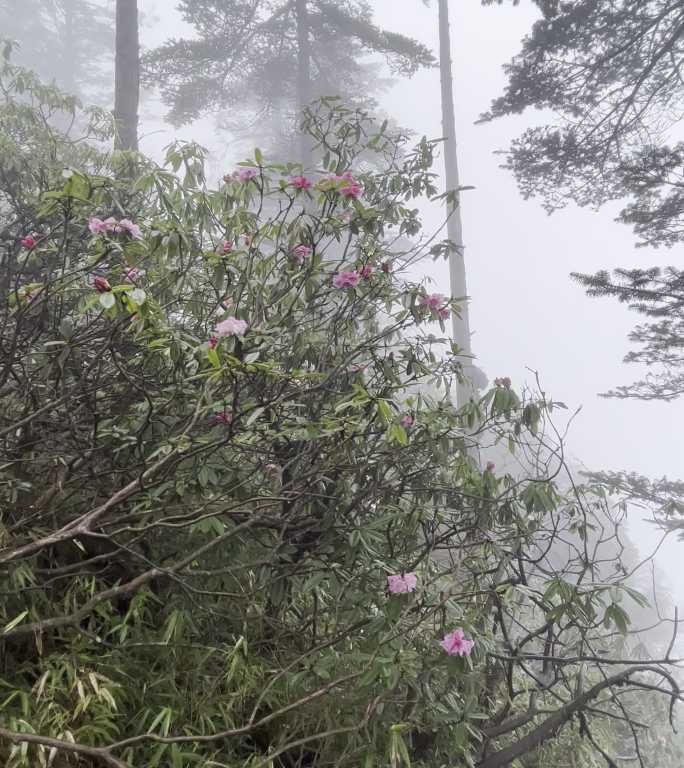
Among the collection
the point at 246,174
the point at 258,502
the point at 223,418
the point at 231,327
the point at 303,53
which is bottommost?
the point at 258,502

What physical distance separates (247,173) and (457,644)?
204 centimetres

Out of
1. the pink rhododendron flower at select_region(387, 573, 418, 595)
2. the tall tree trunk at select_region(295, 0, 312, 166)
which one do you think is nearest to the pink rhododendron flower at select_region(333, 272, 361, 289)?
the pink rhododendron flower at select_region(387, 573, 418, 595)

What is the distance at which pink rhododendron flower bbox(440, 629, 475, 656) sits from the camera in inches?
74.1

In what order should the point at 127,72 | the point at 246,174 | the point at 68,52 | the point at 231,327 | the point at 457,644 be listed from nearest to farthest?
the point at 231,327 → the point at 457,644 → the point at 246,174 → the point at 127,72 → the point at 68,52

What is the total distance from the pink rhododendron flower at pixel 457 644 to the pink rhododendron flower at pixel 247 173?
1993 millimetres

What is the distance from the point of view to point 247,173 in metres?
2.63

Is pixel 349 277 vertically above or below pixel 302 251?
below

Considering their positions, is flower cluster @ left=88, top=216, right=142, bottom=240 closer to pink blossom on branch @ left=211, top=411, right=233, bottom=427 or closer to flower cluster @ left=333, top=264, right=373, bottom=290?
pink blossom on branch @ left=211, top=411, right=233, bottom=427

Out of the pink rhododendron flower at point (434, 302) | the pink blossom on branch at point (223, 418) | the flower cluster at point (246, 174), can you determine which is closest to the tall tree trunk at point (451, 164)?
the pink rhododendron flower at point (434, 302)

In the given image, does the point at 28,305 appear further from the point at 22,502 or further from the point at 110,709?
the point at 110,709

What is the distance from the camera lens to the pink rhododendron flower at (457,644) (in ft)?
6.18

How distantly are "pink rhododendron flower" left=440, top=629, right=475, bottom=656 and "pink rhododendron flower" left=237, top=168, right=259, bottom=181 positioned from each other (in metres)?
1.99

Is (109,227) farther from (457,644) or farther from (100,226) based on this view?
(457,644)

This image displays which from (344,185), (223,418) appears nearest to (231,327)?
(223,418)
